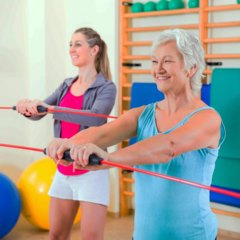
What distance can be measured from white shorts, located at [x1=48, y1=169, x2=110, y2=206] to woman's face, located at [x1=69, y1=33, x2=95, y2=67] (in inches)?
26.4

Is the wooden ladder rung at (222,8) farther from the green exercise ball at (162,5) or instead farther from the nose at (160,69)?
the nose at (160,69)

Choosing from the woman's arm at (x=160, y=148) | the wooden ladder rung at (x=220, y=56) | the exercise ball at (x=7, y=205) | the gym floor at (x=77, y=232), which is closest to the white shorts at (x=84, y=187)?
the woman's arm at (x=160, y=148)

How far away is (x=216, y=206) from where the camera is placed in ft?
10.5

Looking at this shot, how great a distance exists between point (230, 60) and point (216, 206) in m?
1.20

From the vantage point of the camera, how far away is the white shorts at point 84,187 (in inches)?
77.1

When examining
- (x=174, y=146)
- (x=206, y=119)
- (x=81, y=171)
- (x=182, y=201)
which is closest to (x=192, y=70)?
(x=206, y=119)

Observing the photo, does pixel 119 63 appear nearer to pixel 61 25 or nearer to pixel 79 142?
pixel 61 25

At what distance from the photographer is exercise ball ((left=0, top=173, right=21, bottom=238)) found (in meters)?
2.86

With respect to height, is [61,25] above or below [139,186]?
above

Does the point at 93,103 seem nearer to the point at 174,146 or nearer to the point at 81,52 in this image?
the point at 81,52

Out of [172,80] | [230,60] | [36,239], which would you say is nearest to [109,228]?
[36,239]

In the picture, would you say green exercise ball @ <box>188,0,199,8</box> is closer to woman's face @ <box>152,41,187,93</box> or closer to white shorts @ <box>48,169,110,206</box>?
white shorts @ <box>48,169,110,206</box>

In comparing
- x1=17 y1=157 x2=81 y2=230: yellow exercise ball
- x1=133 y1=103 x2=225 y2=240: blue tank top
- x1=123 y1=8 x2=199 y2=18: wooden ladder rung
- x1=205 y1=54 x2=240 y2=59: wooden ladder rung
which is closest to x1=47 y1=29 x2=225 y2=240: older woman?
x1=133 y1=103 x2=225 y2=240: blue tank top

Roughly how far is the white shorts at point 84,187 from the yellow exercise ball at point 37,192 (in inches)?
42.6
